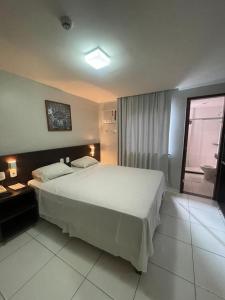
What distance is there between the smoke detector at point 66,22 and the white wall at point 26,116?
1473 millimetres

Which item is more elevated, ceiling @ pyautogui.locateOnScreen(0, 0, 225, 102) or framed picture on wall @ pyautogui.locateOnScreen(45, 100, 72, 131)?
ceiling @ pyautogui.locateOnScreen(0, 0, 225, 102)

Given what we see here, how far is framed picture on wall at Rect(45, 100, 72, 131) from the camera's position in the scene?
102 inches

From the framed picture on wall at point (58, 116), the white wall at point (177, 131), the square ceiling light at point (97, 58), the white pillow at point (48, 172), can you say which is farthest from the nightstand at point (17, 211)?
the white wall at point (177, 131)

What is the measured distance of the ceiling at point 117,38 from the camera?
3.20 ft

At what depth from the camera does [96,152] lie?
388 centimetres

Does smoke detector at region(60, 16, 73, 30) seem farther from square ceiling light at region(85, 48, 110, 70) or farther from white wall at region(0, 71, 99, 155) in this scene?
white wall at region(0, 71, 99, 155)

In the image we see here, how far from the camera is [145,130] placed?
3.27m

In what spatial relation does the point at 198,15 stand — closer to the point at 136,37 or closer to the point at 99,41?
the point at 136,37

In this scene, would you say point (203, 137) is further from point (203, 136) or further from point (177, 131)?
point (177, 131)

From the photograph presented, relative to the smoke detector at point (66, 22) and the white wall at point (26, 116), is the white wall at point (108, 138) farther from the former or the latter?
the smoke detector at point (66, 22)

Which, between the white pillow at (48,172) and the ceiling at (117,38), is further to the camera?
the white pillow at (48,172)

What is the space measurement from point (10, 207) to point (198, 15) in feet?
9.93

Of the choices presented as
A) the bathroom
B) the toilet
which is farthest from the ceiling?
the bathroom

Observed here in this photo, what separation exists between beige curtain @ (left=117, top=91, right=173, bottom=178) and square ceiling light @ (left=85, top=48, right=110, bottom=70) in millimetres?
1722
